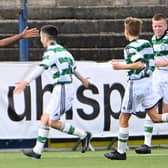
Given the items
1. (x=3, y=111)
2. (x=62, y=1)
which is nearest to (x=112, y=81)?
(x=3, y=111)

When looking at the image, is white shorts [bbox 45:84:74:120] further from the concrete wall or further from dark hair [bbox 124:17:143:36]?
the concrete wall

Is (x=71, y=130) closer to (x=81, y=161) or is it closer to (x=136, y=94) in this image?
(x=81, y=161)

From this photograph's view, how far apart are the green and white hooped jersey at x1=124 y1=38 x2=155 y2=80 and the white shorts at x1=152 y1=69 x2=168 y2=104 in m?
1.20

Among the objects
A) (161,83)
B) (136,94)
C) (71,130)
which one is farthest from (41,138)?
(161,83)

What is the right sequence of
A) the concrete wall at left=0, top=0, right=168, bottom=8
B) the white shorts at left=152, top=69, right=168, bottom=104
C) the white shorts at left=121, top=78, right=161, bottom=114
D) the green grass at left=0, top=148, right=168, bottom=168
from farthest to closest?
the concrete wall at left=0, top=0, right=168, bottom=8, the white shorts at left=152, top=69, right=168, bottom=104, the white shorts at left=121, top=78, right=161, bottom=114, the green grass at left=0, top=148, right=168, bottom=168

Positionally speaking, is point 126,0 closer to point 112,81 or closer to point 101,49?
point 101,49

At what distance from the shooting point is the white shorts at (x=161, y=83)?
1296cm

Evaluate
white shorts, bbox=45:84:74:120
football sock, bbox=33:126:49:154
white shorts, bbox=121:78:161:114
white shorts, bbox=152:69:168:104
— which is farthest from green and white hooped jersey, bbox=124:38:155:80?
football sock, bbox=33:126:49:154

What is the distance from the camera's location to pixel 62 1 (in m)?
21.8

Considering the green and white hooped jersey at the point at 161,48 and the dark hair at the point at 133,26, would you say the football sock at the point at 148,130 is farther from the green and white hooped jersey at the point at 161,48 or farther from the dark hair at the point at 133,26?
the dark hair at the point at 133,26

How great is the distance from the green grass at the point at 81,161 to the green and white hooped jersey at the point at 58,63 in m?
1.08

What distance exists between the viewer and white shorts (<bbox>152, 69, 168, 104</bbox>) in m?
13.0

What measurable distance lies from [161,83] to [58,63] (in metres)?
2.02

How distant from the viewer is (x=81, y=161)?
38.6 ft
